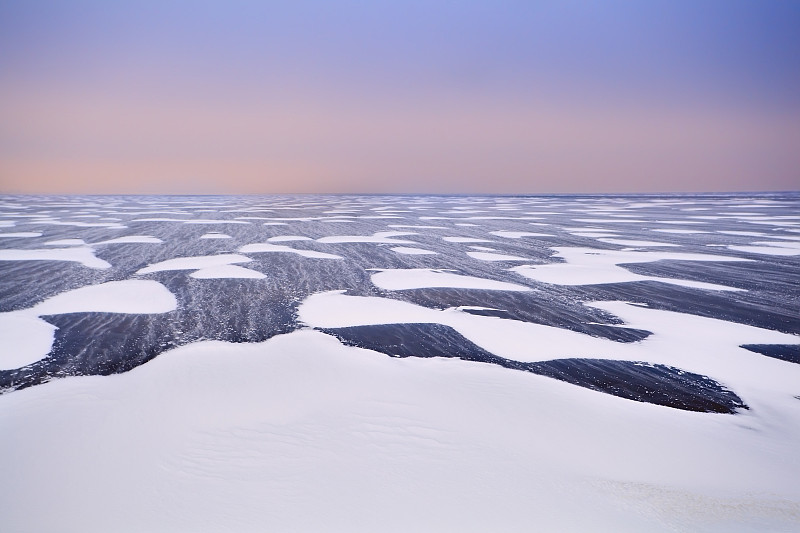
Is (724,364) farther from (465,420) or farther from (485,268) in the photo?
(485,268)

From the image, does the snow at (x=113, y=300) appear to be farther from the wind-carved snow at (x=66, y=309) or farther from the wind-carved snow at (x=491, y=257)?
the wind-carved snow at (x=491, y=257)

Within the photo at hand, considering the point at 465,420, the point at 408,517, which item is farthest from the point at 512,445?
the point at 408,517

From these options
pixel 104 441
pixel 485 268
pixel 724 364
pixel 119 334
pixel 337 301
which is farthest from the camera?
pixel 485 268

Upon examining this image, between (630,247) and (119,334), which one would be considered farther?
(630,247)

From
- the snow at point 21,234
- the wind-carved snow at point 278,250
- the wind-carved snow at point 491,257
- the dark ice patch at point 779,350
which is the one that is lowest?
the snow at point 21,234

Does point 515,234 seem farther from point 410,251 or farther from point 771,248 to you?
point 771,248

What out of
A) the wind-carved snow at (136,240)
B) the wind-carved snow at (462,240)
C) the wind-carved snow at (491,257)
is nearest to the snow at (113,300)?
the wind-carved snow at (136,240)
